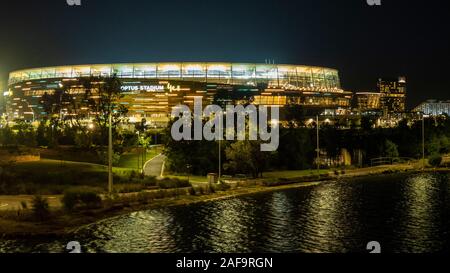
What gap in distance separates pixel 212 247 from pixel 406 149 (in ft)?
180

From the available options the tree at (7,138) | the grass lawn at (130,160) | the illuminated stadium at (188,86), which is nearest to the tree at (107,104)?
the grass lawn at (130,160)

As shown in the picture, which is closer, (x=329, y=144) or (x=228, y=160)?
(x=228, y=160)

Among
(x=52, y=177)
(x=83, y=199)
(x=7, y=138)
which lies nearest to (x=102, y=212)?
(x=83, y=199)

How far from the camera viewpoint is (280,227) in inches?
918

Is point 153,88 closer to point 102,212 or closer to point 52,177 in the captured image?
point 52,177

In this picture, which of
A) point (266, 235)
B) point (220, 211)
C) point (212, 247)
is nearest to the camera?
point (212, 247)

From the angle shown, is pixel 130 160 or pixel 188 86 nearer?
pixel 130 160

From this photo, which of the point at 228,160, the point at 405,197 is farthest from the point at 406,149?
the point at 405,197

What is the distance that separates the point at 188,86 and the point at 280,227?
4715 inches

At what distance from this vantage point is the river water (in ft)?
65.1

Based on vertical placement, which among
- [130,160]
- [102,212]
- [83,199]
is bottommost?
[102,212]

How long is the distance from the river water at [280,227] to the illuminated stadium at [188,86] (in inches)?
4084

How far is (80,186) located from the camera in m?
33.6
